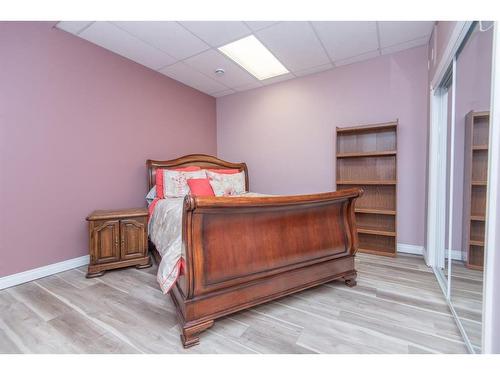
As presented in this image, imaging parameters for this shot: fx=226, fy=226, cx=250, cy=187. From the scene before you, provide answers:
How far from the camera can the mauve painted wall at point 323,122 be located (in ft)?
8.98

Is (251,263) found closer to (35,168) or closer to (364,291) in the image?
(364,291)

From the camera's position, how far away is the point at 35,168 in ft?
7.07

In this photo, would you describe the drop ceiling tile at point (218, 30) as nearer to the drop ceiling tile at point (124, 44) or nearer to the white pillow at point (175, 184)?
the drop ceiling tile at point (124, 44)

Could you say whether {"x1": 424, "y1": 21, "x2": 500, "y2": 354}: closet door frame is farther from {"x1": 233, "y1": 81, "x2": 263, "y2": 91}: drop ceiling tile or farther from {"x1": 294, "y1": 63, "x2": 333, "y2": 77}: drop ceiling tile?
{"x1": 233, "y1": 81, "x2": 263, "y2": 91}: drop ceiling tile

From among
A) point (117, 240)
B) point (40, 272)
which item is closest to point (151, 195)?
point (117, 240)

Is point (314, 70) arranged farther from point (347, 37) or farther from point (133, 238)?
point (133, 238)

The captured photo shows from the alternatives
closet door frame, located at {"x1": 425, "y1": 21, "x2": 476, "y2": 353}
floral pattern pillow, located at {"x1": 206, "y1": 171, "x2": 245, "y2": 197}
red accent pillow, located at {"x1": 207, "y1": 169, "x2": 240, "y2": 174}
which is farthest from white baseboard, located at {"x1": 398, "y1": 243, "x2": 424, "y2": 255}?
red accent pillow, located at {"x1": 207, "y1": 169, "x2": 240, "y2": 174}

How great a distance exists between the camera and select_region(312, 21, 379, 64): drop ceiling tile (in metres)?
2.28

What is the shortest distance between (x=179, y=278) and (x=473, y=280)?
180cm

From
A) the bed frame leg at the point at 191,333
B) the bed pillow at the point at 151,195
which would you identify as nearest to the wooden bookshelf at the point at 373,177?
the bed frame leg at the point at 191,333

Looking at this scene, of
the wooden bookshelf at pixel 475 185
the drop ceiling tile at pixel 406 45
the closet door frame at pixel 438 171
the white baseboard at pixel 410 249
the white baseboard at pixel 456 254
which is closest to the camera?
the wooden bookshelf at pixel 475 185

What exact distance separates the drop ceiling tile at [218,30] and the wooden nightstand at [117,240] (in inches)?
78.5
